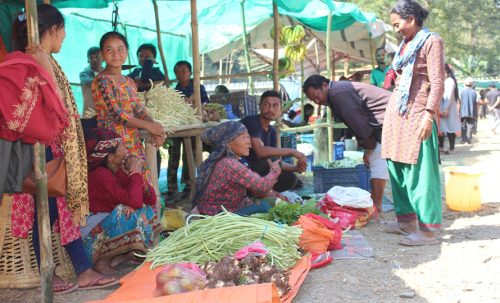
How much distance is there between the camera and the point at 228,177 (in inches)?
188

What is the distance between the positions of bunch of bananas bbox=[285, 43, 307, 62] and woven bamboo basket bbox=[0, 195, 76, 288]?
26.4ft

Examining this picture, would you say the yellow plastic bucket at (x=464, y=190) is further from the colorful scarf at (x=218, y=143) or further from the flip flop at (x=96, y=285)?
the flip flop at (x=96, y=285)

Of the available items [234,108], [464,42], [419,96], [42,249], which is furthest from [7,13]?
[464,42]

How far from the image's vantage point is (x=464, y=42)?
1167 inches

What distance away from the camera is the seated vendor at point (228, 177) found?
475cm

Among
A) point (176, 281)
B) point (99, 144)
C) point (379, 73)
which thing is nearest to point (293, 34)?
point (379, 73)

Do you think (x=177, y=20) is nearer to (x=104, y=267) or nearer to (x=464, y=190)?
(x=464, y=190)

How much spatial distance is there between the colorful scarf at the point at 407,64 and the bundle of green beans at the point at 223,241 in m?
1.50

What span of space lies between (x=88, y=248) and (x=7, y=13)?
400 centimetres

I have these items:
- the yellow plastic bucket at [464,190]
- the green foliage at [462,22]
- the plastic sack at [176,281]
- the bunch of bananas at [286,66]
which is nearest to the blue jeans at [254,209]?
the plastic sack at [176,281]

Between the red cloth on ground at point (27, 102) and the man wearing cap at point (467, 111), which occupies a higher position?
the red cloth on ground at point (27, 102)

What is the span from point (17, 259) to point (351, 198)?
10.4 feet

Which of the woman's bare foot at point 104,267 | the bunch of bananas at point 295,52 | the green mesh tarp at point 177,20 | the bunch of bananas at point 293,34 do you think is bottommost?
the woman's bare foot at point 104,267

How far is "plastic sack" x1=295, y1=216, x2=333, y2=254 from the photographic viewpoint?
436cm
